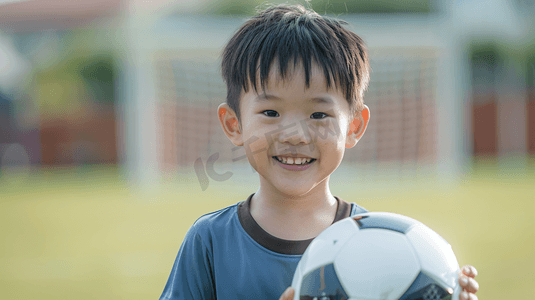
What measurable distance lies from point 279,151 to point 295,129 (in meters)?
0.08

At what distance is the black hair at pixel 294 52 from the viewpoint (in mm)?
1422

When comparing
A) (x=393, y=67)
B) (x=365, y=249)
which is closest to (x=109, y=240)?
(x=365, y=249)

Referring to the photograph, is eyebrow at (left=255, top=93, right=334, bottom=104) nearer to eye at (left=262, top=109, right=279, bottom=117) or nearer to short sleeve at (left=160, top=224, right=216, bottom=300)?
eye at (left=262, top=109, right=279, bottom=117)

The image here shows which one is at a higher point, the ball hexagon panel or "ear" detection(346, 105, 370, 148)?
"ear" detection(346, 105, 370, 148)

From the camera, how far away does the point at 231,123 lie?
160cm

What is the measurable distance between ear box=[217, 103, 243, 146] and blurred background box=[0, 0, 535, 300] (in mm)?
204

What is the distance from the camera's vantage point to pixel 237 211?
1.54 m

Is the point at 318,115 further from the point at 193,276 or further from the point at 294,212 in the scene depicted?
the point at 193,276

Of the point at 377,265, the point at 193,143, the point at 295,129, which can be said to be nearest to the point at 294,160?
the point at 295,129

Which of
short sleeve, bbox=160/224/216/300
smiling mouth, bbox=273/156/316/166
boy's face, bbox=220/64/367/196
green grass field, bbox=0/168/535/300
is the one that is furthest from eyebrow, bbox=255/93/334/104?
green grass field, bbox=0/168/535/300

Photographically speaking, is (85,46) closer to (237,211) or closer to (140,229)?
(140,229)

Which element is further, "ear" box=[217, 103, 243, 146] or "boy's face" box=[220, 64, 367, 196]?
"ear" box=[217, 103, 243, 146]

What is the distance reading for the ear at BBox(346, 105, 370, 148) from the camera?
156 centimetres

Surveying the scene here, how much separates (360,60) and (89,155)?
1807 cm
